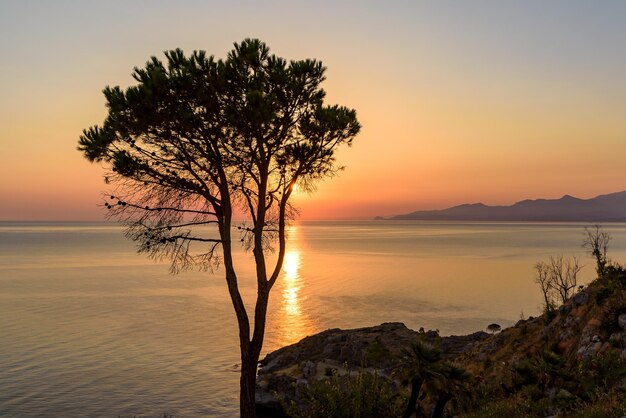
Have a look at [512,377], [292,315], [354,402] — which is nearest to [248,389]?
[354,402]

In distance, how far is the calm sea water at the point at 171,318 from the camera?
32.7 meters

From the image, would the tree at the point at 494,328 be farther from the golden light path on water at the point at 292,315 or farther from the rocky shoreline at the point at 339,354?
the golden light path on water at the point at 292,315

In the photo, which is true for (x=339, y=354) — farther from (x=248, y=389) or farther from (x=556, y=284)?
(x=556, y=284)

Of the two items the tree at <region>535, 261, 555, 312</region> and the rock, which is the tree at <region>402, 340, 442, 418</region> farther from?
the rock

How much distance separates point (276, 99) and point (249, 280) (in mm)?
86096

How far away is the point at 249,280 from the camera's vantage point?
103m

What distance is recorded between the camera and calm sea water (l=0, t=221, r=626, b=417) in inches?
1287

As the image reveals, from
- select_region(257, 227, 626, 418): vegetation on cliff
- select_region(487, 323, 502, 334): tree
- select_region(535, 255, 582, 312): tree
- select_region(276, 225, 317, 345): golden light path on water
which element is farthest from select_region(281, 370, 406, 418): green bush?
select_region(487, 323, 502, 334): tree

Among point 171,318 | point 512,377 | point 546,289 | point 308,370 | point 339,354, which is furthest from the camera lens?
point 546,289

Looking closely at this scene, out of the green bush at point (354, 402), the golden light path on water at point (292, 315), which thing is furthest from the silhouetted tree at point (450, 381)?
the golden light path on water at point (292, 315)

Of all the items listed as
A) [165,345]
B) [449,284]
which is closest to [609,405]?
[165,345]

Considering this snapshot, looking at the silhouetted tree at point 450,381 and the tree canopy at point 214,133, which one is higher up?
the tree canopy at point 214,133

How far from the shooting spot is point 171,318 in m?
61.0

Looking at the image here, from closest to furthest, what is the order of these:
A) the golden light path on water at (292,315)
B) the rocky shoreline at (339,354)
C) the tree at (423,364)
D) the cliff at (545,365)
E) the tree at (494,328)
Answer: the tree at (423,364)
the cliff at (545,365)
the rocky shoreline at (339,354)
the golden light path on water at (292,315)
the tree at (494,328)
